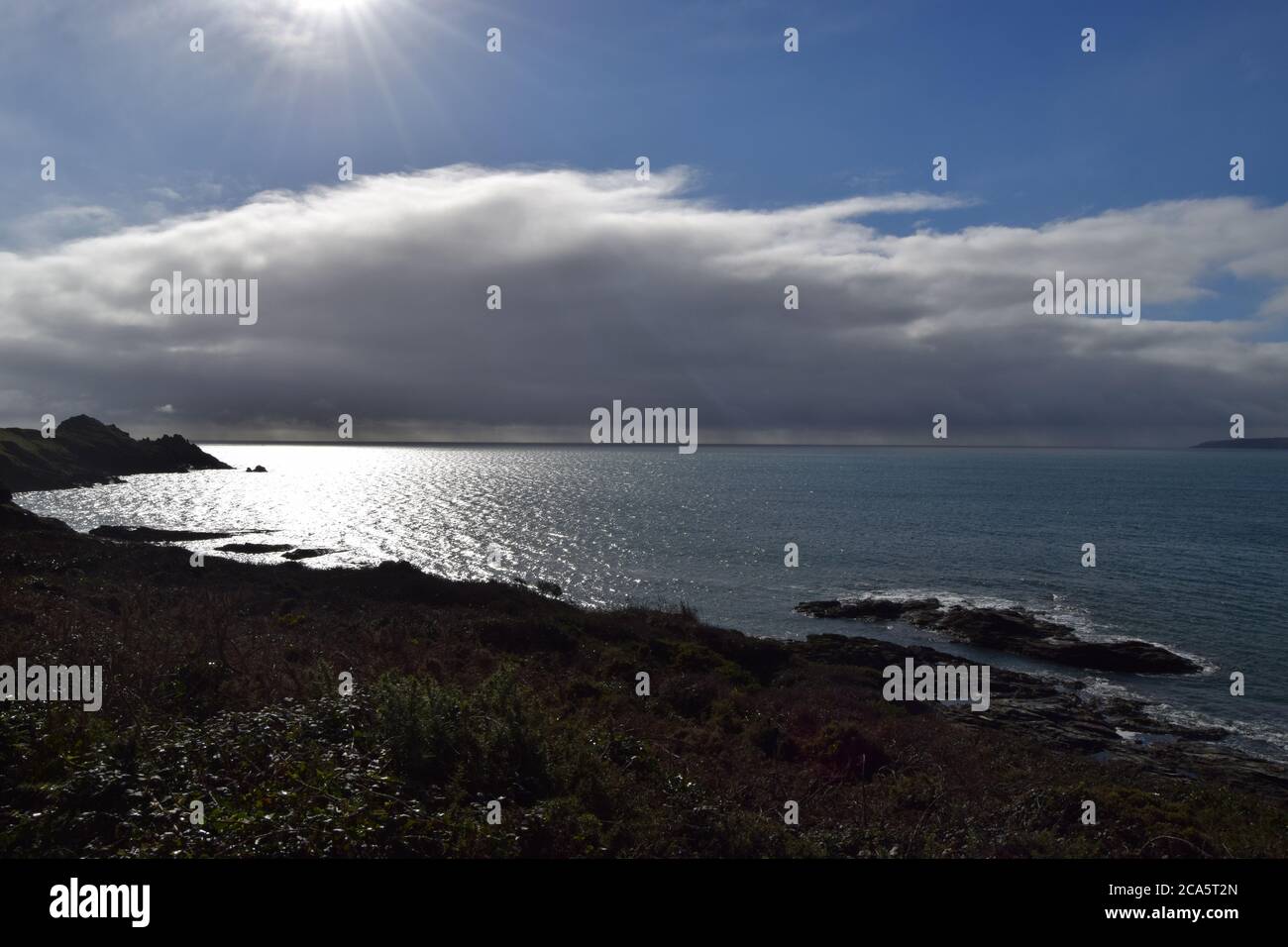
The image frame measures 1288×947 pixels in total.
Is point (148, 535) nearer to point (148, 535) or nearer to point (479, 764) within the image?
point (148, 535)

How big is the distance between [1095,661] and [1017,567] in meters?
26.0

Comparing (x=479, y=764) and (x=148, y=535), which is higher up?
(x=148, y=535)

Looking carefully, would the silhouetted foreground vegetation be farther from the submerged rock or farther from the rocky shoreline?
the submerged rock

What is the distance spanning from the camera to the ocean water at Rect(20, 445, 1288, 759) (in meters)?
43.2

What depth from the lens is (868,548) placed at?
246 ft

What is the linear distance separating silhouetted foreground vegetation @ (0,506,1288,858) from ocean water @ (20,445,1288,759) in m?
19.3

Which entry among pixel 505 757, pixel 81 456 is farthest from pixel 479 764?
pixel 81 456

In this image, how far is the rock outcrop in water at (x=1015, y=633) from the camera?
38.4 metres

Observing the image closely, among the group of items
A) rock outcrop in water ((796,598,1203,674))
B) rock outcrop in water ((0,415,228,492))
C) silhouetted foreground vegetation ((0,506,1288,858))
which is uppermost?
rock outcrop in water ((0,415,228,492))

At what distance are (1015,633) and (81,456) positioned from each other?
16883 cm

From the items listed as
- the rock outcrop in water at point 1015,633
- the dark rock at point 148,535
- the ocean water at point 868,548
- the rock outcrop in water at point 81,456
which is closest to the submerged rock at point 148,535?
the dark rock at point 148,535

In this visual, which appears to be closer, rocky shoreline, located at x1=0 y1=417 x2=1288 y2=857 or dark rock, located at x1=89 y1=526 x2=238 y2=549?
rocky shoreline, located at x1=0 y1=417 x2=1288 y2=857

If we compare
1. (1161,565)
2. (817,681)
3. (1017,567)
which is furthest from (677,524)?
(817,681)

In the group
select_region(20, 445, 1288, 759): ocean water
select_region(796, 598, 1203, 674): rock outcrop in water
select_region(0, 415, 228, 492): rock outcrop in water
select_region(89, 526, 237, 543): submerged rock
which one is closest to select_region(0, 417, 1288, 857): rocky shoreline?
select_region(796, 598, 1203, 674): rock outcrop in water
